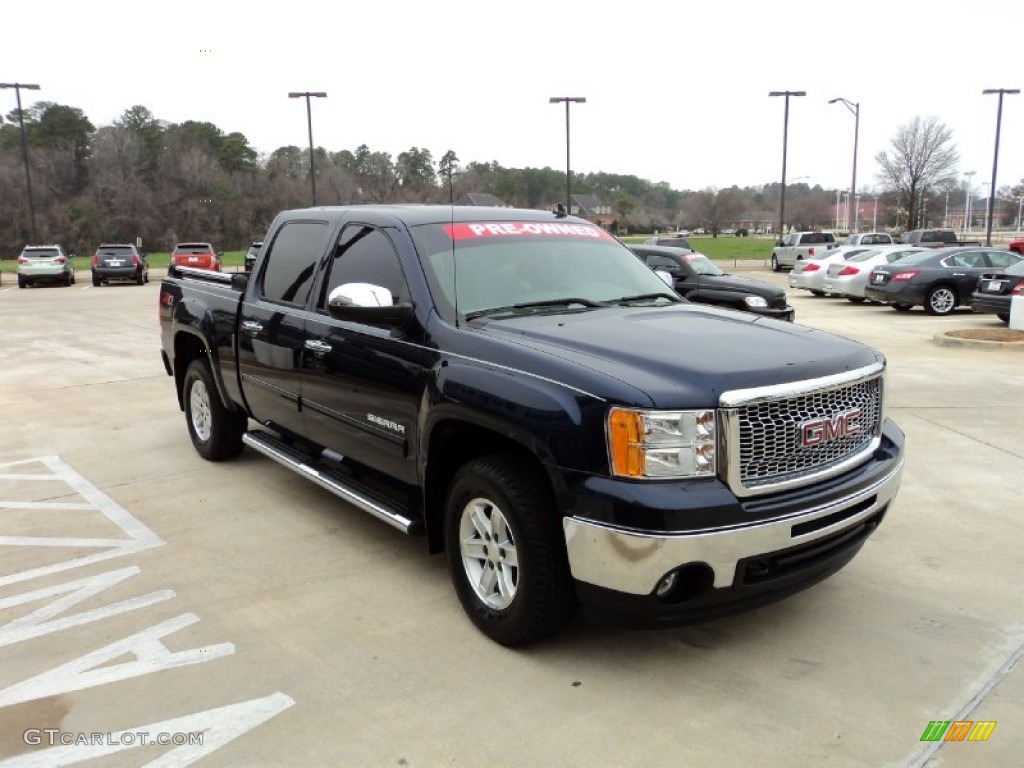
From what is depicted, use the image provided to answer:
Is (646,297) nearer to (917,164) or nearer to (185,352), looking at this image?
(185,352)

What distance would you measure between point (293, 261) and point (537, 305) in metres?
1.89

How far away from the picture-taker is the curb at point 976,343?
11.8 metres

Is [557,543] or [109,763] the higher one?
[557,543]

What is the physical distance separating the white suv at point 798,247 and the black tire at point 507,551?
33724 mm

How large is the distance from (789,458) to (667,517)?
0.63m

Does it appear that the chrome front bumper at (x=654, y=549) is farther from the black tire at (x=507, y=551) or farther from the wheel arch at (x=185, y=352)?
the wheel arch at (x=185, y=352)

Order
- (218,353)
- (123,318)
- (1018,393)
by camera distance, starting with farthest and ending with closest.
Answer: (123,318), (1018,393), (218,353)

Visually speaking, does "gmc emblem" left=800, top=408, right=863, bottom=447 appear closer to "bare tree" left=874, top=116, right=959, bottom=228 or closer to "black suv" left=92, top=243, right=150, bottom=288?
"black suv" left=92, top=243, right=150, bottom=288

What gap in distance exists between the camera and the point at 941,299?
17359 millimetres

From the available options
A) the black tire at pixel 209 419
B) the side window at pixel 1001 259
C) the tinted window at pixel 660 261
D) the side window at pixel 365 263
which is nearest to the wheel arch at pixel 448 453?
the side window at pixel 365 263

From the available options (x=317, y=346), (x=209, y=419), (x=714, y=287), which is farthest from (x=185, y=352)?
(x=714, y=287)

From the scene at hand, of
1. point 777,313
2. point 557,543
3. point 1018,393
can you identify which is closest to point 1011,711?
point 557,543

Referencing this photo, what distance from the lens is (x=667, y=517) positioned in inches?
113

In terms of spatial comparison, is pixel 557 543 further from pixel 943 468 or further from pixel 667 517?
pixel 943 468
